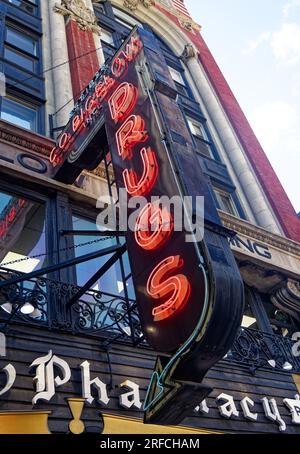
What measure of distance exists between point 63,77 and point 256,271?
361 inches

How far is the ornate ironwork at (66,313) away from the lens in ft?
26.4

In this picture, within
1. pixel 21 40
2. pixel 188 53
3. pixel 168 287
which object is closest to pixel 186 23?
pixel 188 53

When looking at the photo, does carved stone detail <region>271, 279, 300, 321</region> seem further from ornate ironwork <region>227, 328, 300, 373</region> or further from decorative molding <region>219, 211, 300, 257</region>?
ornate ironwork <region>227, 328, 300, 373</region>

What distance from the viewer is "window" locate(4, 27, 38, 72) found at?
15.9m

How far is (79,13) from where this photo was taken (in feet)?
64.2

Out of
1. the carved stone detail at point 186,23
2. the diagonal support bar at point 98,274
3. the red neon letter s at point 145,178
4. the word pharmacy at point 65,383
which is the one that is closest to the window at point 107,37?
the carved stone detail at point 186,23

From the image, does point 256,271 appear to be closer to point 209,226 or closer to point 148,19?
point 209,226

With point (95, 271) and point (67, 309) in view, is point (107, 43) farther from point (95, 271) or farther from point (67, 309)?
point (67, 309)

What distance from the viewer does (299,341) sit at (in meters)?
13.4

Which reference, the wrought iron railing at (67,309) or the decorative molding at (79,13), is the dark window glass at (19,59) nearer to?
the decorative molding at (79,13)

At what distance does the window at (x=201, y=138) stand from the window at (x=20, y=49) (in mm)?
7687

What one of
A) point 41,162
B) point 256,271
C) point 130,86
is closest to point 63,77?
point 41,162

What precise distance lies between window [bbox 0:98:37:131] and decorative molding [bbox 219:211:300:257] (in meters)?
6.59

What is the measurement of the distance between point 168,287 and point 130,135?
3.48 metres
